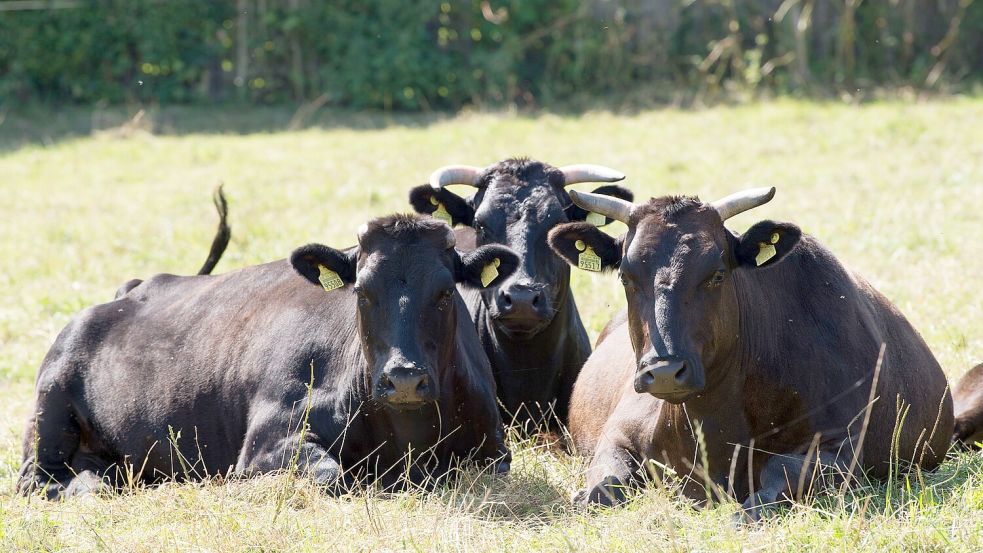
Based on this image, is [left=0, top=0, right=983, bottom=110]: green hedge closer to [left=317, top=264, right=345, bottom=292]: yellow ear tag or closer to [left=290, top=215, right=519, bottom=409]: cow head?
[left=290, top=215, right=519, bottom=409]: cow head

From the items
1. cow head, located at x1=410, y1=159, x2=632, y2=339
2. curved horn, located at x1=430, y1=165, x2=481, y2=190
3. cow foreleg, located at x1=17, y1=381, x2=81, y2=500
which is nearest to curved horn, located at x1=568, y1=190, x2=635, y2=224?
cow head, located at x1=410, y1=159, x2=632, y2=339

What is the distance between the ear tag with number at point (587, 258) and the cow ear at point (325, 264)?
4.13ft

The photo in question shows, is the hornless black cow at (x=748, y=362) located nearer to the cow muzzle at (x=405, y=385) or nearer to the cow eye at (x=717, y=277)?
the cow eye at (x=717, y=277)

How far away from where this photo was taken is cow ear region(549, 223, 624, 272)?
617 cm

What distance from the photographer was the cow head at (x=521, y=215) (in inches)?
301

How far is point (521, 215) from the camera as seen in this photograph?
812 cm

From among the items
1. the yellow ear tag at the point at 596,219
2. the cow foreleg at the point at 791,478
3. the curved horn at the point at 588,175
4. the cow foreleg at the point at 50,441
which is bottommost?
the cow foreleg at the point at 50,441

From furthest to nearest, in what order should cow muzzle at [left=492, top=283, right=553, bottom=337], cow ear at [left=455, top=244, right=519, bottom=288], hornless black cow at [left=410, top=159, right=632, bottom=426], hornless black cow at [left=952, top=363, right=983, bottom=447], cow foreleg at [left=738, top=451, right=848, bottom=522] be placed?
hornless black cow at [left=410, top=159, right=632, bottom=426], cow muzzle at [left=492, top=283, right=553, bottom=337], hornless black cow at [left=952, top=363, right=983, bottom=447], cow ear at [left=455, top=244, right=519, bottom=288], cow foreleg at [left=738, top=451, right=848, bottom=522]

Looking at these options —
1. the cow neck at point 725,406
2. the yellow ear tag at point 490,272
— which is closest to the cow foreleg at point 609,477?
the cow neck at point 725,406

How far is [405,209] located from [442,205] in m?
5.02

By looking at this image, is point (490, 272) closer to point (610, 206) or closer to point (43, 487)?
point (610, 206)

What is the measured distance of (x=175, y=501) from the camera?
6344 mm

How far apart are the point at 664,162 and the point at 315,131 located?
6.20 m

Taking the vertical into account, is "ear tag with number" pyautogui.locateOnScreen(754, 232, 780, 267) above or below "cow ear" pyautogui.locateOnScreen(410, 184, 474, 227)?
above
